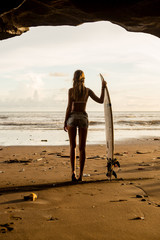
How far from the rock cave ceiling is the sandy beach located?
2616mm

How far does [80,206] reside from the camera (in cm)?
333

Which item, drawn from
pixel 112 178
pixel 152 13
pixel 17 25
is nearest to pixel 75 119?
pixel 112 178

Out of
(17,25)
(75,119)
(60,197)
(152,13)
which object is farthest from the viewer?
(75,119)

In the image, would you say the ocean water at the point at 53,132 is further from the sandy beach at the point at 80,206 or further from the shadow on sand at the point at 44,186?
the shadow on sand at the point at 44,186

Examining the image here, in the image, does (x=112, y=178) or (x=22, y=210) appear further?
(x=112, y=178)

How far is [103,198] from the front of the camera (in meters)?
3.69

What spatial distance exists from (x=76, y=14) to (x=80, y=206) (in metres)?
2.82

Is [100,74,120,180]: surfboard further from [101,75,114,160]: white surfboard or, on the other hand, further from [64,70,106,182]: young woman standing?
[64,70,106,182]: young woman standing

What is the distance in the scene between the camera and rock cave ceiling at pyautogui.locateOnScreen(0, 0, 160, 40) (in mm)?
3326

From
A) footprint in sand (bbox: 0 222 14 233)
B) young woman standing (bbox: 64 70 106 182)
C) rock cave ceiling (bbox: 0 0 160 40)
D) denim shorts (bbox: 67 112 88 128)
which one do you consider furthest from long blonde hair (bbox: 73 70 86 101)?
footprint in sand (bbox: 0 222 14 233)

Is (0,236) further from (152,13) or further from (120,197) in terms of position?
(152,13)

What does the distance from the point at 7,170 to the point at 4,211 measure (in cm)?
292

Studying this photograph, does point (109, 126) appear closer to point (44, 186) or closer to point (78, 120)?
point (78, 120)

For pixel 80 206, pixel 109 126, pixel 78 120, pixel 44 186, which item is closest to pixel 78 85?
pixel 78 120
